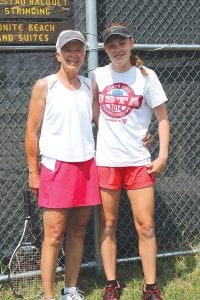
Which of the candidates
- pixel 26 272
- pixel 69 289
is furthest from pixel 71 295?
pixel 26 272

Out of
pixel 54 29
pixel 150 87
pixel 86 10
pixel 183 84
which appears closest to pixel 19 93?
pixel 54 29

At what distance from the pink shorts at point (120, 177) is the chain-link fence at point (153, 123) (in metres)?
0.92

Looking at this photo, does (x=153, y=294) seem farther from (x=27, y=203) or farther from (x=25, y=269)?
(x=27, y=203)

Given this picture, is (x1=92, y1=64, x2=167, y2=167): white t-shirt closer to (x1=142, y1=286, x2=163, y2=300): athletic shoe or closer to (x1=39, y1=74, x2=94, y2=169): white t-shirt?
(x1=39, y1=74, x2=94, y2=169): white t-shirt

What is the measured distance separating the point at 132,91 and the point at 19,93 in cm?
111

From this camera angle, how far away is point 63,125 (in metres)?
3.41

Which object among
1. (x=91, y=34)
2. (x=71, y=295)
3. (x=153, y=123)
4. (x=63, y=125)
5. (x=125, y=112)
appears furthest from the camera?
(x=153, y=123)

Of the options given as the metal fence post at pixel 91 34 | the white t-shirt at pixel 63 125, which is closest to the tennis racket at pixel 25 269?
the white t-shirt at pixel 63 125

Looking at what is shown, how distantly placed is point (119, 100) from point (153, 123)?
1096 millimetres

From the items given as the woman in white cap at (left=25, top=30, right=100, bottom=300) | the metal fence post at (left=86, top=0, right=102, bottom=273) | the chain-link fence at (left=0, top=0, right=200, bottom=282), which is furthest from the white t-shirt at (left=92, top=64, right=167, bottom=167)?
the chain-link fence at (left=0, top=0, right=200, bottom=282)

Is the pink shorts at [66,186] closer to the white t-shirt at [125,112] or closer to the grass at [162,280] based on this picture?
the white t-shirt at [125,112]

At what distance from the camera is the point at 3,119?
14.0 ft

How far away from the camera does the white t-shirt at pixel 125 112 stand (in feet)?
11.9

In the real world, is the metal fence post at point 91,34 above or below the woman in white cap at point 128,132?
above
